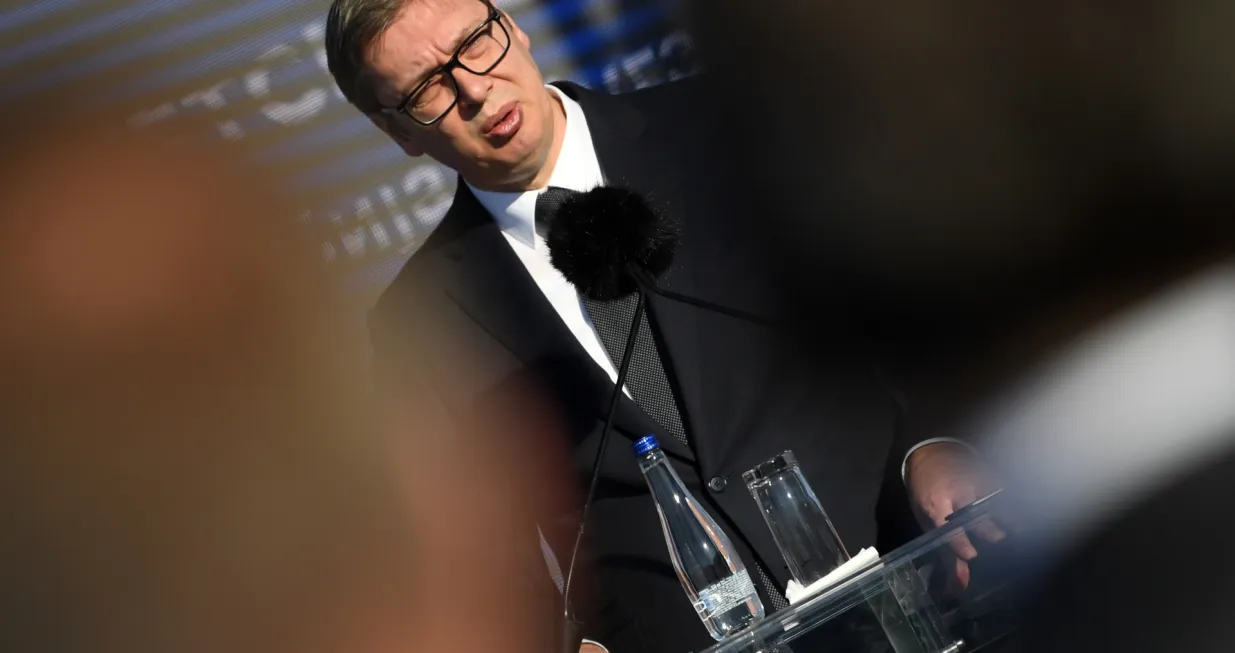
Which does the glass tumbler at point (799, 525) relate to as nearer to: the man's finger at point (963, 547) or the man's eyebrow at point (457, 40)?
the man's finger at point (963, 547)

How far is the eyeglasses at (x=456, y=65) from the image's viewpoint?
155 cm

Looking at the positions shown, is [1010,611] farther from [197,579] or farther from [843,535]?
[197,579]

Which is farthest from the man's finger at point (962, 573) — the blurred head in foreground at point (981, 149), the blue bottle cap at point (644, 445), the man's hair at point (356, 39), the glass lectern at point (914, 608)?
the man's hair at point (356, 39)

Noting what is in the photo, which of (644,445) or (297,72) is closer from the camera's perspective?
(644,445)

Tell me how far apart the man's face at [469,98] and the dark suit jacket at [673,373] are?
4.0 inches

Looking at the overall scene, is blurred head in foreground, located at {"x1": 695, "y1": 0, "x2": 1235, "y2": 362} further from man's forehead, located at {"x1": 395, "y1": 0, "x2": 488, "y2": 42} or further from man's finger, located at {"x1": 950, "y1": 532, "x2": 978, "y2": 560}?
man's finger, located at {"x1": 950, "y1": 532, "x2": 978, "y2": 560}

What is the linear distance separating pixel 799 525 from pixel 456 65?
0.89 meters

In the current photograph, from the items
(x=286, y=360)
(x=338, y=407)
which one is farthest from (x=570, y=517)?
(x=286, y=360)

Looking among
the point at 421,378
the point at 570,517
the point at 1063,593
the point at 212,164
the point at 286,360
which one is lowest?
the point at 1063,593

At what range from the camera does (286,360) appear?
1.80 m

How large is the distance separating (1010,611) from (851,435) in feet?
2.19

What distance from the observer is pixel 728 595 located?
118cm

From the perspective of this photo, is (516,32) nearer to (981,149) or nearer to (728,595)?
(981,149)

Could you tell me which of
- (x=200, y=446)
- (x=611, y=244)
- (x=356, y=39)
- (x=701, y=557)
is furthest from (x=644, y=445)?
(x=200, y=446)
